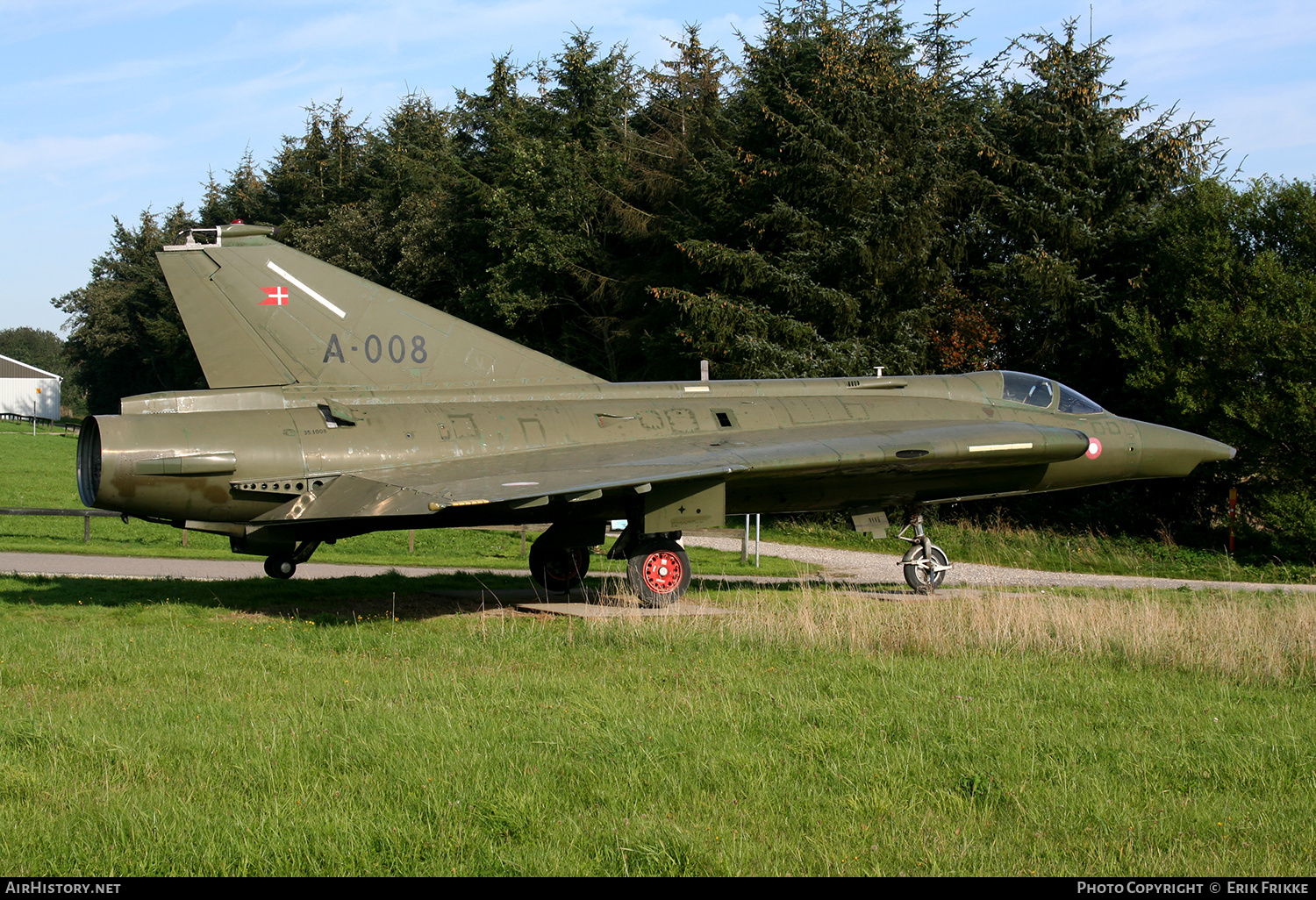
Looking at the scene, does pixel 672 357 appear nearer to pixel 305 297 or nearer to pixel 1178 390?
pixel 1178 390

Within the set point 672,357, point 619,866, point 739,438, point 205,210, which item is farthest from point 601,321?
point 205,210

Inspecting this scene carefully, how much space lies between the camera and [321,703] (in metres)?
7.06

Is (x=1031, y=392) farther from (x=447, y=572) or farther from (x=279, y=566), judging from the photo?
(x=279, y=566)

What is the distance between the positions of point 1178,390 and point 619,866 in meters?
21.7

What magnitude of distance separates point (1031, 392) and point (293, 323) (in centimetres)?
1049

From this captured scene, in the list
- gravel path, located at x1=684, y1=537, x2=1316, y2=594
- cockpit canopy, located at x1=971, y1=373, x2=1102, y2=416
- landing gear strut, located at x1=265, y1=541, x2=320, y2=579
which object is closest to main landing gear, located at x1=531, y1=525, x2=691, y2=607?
landing gear strut, located at x1=265, y1=541, x2=320, y2=579

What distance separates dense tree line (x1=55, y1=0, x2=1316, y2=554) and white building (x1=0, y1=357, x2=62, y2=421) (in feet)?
239

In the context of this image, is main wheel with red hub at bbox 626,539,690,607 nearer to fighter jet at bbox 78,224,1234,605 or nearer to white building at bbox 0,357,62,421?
fighter jet at bbox 78,224,1234,605

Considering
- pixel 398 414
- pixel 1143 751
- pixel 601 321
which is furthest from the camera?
pixel 601 321

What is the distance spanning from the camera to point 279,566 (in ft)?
41.7

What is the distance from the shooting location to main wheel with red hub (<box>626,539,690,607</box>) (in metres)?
12.1

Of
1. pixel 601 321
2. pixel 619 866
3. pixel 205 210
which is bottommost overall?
pixel 619 866

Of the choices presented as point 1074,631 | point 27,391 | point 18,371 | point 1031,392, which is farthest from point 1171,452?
point 18,371
